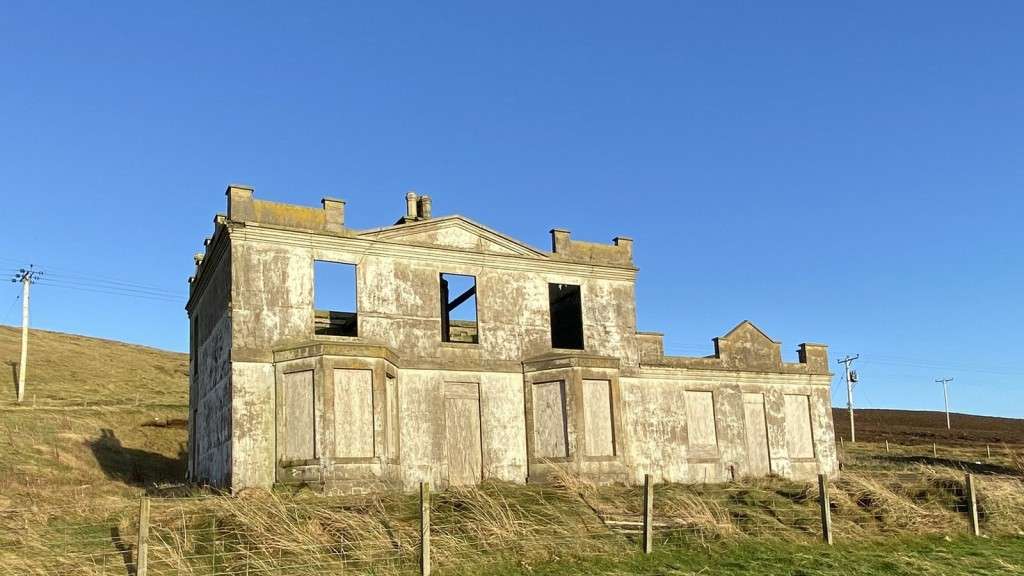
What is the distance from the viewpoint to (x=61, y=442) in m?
36.2

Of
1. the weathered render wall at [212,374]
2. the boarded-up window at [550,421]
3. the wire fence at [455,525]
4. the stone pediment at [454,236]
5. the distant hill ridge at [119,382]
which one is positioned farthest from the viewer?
the distant hill ridge at [119,382]

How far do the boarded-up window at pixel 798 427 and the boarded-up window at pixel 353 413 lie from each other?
13719mm

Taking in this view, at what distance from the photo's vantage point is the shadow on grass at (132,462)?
33.2 metres

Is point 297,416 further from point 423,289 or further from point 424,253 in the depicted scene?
point 424,253

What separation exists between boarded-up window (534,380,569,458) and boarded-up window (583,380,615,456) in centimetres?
65

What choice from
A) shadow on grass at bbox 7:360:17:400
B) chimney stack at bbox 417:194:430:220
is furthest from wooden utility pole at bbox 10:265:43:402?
chimney stack at bbox 417:194:430:220

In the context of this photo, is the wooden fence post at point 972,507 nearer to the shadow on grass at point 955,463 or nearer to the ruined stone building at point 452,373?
the ruined stone building at point 452,373

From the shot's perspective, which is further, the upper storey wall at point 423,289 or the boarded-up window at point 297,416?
the upper storey wall at point 423,289

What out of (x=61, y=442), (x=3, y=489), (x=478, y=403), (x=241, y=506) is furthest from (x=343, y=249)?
(x=61, y=442)

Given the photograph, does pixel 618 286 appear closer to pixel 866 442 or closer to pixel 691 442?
pixel 691 442

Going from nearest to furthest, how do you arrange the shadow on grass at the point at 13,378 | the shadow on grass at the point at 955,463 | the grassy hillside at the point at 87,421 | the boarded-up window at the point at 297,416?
1. the boarded-up window at the point at 297,416
2. the grassy hillside at the point at 87,421
3. the shadow on grass at the point at 955,463
4. the shadow on grass at the point at 13,378

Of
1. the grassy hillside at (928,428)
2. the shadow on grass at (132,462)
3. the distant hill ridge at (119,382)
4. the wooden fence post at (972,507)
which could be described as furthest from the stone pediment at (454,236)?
the grassy hillside at (928,428)

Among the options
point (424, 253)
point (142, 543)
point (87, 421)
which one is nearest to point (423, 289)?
point (424, 253)

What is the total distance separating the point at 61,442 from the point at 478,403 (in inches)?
857
